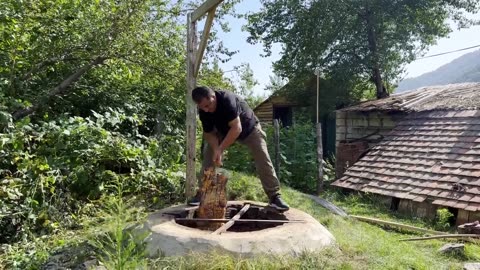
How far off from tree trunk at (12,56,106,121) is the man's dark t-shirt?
9.00 feet

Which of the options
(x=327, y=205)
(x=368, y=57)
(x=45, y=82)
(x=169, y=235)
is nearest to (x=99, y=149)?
(x=45, y=82)

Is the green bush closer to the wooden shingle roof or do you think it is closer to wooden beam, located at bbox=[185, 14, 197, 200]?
wooden beam, located at bbox=[185, 14, 197, 200]

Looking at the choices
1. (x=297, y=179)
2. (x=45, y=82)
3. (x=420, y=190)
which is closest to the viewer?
(x=45, y=82)

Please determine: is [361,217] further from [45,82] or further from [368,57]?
[368,57]

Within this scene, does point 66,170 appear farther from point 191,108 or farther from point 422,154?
point 422,154

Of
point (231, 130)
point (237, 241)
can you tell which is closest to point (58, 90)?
point (231, 130)

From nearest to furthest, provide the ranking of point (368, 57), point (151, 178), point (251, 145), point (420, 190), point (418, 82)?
point (251, 145) < point (151, 178) < point (420, 190) < point (368, 57) < point (418, 82)

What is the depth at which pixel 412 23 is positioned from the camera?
14242 mm

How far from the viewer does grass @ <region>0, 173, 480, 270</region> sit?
122 inches

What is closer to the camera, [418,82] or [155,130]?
[155,130]

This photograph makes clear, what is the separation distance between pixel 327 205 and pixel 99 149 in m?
3.50

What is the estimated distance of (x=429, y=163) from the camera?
788cm

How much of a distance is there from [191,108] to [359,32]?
1075 centimetres

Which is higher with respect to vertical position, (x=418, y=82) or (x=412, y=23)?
(x=418, y=82)
